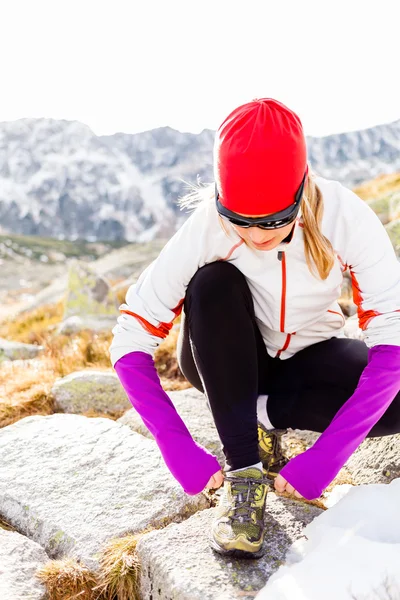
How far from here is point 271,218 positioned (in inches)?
75.0

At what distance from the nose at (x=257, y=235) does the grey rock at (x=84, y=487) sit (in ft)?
4.04

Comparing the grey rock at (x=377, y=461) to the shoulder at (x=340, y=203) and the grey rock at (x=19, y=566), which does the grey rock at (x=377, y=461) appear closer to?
the shoulder at (x=340, y=203)

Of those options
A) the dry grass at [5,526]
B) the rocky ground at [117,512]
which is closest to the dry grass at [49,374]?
the rocky ground at [117,512]

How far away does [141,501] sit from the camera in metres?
2.49

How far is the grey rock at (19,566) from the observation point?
6.50 ft

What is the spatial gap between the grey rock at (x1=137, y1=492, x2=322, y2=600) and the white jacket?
2.34 ft

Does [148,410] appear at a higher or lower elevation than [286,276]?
lower

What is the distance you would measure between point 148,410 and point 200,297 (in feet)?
1.56

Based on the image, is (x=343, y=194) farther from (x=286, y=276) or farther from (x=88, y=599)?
(x=88, y=599)

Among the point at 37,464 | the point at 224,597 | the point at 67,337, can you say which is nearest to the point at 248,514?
the point at 224,597

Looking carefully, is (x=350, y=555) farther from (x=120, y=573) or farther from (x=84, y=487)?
(x=84, y=487)

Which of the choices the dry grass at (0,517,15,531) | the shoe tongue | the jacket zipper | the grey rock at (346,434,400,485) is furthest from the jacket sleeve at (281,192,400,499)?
the dry grass at (0,517,15,531)

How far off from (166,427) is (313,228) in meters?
0.96

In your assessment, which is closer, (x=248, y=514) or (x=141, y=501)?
(x=248, y=514)
